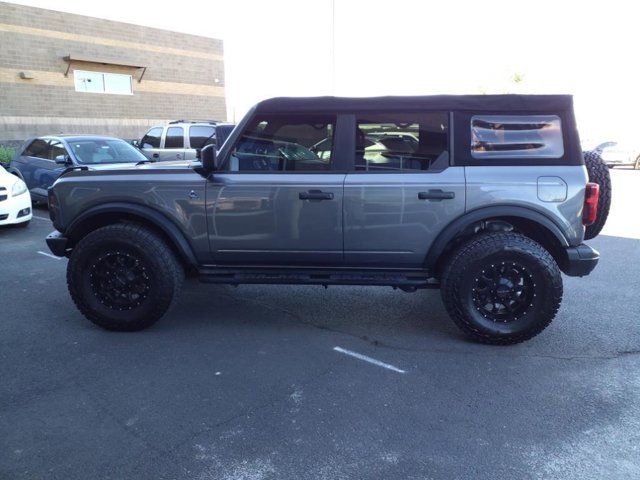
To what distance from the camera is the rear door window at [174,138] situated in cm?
1241

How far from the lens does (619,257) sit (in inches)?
265

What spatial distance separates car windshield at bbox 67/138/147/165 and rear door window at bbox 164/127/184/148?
2.33 meters

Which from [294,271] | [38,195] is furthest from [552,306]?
[38,195]

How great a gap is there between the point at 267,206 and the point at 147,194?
→ 1.03 metres

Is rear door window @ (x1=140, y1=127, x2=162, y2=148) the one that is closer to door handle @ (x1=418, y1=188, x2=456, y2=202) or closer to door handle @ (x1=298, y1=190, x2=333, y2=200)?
door handle @ (x1=298, y1=190, x2=333, y2=200)

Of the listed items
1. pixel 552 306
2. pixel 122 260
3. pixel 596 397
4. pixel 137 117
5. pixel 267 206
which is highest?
pixel 137 117

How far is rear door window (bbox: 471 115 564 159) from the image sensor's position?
396cm

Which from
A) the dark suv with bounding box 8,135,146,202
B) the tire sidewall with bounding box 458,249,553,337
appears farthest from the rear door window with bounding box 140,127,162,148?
the tire sidewall with bounding box 458,249,553,337

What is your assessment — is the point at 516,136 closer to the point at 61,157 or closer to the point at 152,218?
the point at 152,218

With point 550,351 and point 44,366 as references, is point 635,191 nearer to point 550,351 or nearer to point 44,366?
point 550,351

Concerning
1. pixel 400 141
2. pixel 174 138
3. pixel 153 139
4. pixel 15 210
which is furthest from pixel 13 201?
pixel 400 141

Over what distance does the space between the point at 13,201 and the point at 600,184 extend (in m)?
8.42

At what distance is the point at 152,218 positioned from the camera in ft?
13.8

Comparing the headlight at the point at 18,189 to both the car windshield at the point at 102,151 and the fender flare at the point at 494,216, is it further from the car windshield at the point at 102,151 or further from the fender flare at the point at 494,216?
the fender flare at the point at 494,216
